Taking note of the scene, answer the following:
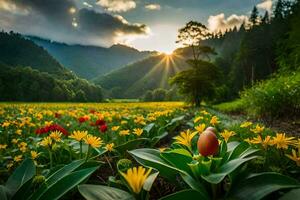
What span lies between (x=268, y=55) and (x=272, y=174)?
51404 millimetres

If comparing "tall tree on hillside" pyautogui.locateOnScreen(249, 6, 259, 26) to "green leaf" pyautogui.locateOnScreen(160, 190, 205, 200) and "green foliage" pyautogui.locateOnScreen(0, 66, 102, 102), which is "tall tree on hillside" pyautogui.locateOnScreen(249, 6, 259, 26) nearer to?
"green foliage" pyautogui.locateOnScreen(0, 66, 102, 102)

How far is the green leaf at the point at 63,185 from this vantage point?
127 centimetres

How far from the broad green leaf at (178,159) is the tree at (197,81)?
24498 millimetres

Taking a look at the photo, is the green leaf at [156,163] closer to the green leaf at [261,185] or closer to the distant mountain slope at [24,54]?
the green leaf at [261,185]

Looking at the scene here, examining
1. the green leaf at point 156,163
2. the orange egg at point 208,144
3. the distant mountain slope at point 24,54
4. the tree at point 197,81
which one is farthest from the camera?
the distant mountain slope at point 24,54

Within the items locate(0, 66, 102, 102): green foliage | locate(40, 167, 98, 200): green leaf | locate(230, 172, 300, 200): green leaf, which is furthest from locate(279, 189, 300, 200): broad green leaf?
locate(0, 66, 102, 102): green foliage

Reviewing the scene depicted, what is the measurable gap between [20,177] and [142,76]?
117319 mm

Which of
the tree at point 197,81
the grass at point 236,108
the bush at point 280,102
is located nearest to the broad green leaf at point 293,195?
the bush at point 280,102

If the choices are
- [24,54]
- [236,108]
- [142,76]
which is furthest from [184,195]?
[142,76]

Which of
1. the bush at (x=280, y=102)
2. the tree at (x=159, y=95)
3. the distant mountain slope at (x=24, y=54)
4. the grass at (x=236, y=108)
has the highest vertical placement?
the distant mountain slope at (x=24, y=54)

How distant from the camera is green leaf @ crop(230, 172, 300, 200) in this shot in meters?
1.22

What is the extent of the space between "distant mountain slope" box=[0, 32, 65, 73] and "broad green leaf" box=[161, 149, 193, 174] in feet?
274

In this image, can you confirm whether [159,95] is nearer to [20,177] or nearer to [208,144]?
[20,177]

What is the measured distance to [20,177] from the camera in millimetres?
1585
